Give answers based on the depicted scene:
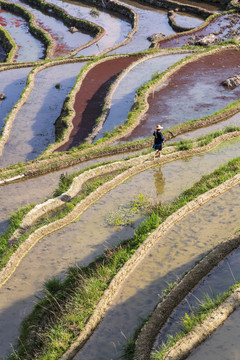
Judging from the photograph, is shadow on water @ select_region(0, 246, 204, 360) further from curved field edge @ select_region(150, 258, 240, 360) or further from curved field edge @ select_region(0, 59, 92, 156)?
curved field edge @ select_region(0, 59, 92, 156)

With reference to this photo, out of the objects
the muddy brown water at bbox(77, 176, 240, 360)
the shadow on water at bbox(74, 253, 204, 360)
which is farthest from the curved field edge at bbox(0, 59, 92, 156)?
the shadow on water at bbox(74, 253, 204, 360)

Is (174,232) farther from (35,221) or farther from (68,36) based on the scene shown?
(68,36)

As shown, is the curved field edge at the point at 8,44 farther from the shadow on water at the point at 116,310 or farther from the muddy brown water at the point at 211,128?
the shadow on water at the point at 116,310

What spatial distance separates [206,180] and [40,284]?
18.9ft

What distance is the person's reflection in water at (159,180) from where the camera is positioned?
1344cm

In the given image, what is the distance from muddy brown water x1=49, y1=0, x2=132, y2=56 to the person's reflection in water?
2283 cm

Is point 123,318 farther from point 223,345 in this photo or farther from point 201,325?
point 223,345

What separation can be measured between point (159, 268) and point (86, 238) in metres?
2.59

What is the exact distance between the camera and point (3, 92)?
28.2 m

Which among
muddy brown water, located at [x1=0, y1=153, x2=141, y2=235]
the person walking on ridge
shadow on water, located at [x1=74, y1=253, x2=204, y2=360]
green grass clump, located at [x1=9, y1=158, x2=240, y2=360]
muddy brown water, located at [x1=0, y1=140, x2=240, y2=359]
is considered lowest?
shadow on water, located at [x1=74, y1=253, x2=204, y2=360]

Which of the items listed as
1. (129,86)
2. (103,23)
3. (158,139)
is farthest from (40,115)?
(103,23)

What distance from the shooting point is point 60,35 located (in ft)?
137

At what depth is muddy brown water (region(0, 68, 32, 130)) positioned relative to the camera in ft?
84.5

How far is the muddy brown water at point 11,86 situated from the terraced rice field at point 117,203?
0.40 feet
